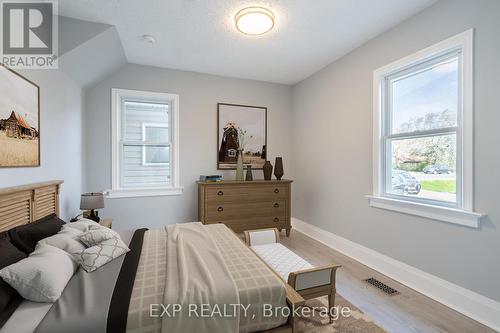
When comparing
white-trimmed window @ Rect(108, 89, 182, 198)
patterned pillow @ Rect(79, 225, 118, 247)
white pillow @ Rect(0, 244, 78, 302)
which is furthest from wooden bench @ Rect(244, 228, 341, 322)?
white-trimmed window @ Rect(108, 89, 182, 198)

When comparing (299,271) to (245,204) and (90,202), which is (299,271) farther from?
(90,202)

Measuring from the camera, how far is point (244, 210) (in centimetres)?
352

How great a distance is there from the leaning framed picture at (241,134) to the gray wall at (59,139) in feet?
6.41

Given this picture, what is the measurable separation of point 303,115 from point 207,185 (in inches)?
82.3

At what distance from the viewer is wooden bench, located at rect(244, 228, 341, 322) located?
5.32 feet

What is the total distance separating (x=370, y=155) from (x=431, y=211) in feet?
2.92

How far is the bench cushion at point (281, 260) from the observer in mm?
1848

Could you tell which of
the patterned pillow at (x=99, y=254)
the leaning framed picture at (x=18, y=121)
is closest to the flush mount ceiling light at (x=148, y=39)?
the leaning framed picture at (x=18, y=121)

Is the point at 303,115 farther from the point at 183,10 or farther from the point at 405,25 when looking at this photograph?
the point at 183,10

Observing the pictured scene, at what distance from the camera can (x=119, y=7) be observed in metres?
2.15

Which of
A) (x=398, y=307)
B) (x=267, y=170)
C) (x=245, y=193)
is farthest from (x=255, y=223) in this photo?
(x=398, y=307)

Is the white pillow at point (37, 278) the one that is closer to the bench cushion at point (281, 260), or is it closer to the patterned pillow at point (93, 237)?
the patterned pillow at point (93, 237)

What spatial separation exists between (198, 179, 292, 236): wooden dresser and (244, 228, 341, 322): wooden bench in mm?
1091

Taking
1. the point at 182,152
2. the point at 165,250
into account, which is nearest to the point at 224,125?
the point at 182,152
